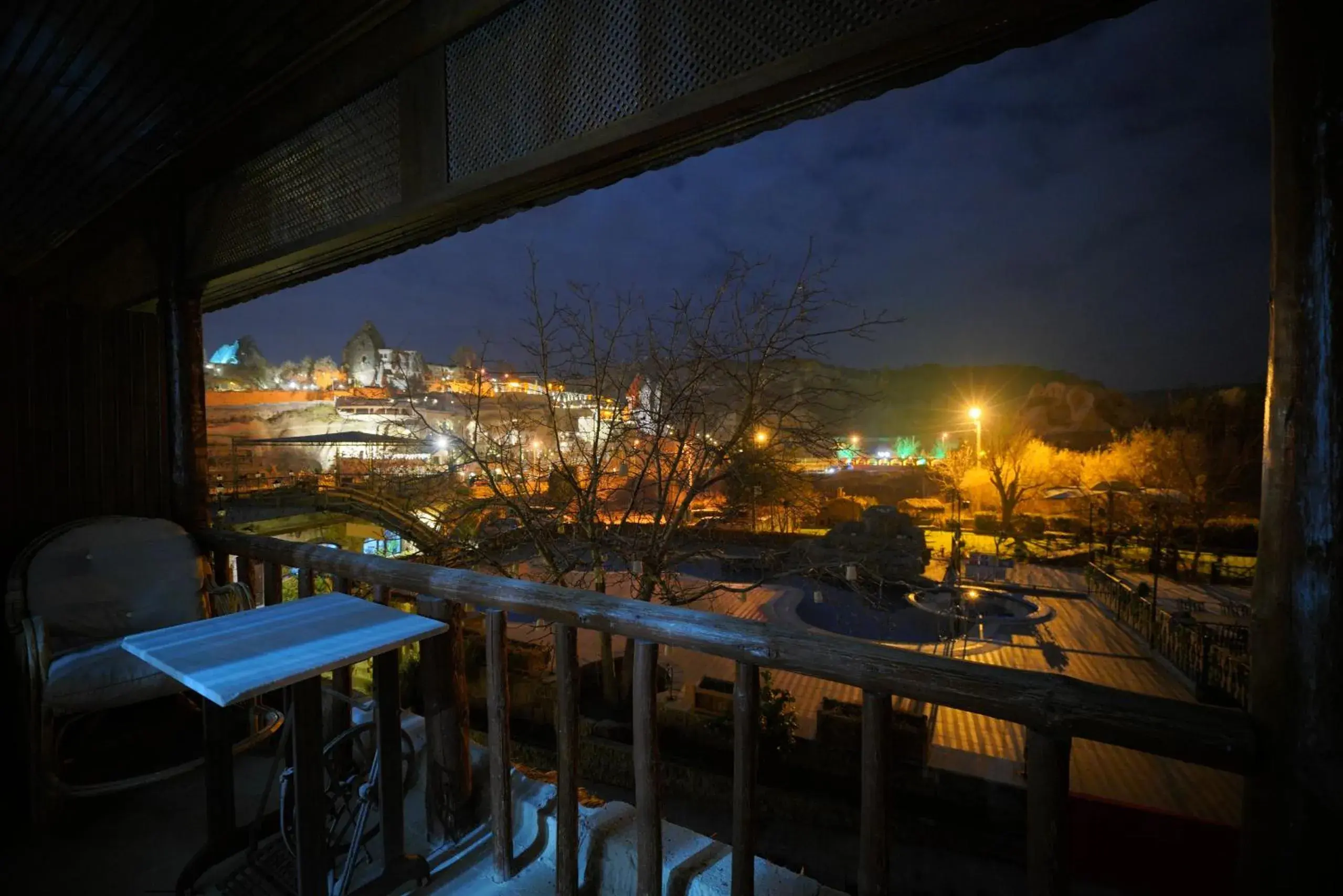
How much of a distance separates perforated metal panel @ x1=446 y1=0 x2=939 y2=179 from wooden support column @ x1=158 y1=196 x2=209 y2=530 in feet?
8.48

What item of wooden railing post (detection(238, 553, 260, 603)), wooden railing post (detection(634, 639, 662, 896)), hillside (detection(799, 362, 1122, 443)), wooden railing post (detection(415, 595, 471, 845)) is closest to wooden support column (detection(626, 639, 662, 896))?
wooden railing post (detection(634, 639, 662, 896))

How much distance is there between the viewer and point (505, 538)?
9648mm

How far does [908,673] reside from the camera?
1440mm

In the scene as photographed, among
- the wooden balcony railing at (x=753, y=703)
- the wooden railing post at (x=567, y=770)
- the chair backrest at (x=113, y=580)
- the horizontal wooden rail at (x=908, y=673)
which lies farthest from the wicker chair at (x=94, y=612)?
the wooden railing post at (x=567, y=770)

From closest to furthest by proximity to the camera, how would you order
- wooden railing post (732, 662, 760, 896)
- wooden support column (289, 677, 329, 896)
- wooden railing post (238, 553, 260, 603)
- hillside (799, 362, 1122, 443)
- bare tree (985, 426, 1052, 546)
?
wooden railing post (732, 662, 760, 896), wooden support column (289, 677, 329, 896), wooden railing post (238, 553, 260, 603), bare tree (985, 426, 1052, 546), hillside (799, 362, 1122, 443)

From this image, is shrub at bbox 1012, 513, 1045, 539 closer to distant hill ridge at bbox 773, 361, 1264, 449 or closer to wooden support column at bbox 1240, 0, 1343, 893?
distant hill ridge at bbox 773, 361, 1264, 449

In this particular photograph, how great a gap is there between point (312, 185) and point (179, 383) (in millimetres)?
1799

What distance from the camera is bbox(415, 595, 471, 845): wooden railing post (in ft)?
7.64

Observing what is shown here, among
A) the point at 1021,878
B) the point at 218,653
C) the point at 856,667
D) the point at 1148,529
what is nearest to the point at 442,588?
the point at 218,653

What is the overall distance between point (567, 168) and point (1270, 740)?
8.19 ft

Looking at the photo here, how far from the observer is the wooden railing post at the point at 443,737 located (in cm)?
233

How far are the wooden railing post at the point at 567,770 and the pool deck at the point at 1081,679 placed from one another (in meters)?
2.43

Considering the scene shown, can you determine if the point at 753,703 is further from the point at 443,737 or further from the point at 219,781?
the point at 219,781

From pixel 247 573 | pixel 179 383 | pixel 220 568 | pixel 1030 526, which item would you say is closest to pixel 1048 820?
pixel 247 573
